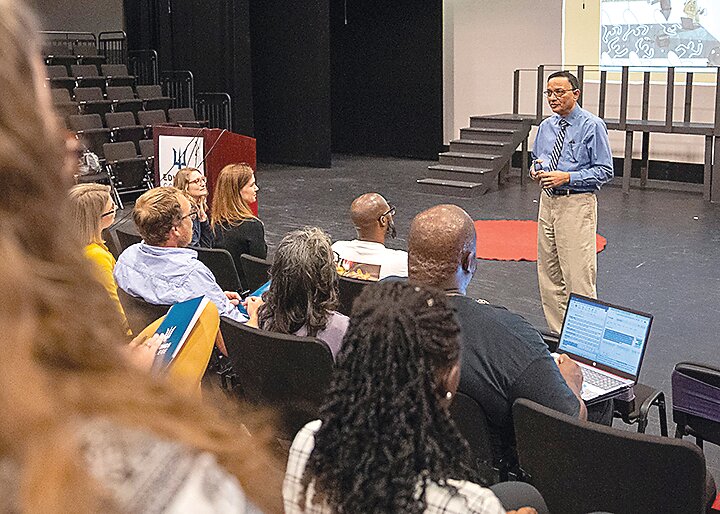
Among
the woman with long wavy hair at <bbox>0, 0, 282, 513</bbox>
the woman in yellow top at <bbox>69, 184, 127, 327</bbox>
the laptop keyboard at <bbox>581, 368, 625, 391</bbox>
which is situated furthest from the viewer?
the woman in yellow top at <bbox>69, 184, 127, 327</bbox>

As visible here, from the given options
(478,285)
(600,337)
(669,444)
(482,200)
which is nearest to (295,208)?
(482,200)

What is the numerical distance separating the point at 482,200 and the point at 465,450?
9171 millimetres

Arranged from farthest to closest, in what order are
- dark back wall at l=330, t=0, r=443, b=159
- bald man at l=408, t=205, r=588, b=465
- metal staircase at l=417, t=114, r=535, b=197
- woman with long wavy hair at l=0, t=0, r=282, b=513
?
dark back wall at l=330, t=0, r=443, b=159 < metal staircase at l=417, t=114, r=535, b=197 < bald man at l=408, t=205, r=588, b=465 < woman with long wavy hair at l=0, t=0, r=282, b=513

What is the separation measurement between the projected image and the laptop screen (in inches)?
343

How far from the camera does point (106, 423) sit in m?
0.54

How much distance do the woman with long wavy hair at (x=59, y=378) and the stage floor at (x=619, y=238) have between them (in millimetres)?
3512

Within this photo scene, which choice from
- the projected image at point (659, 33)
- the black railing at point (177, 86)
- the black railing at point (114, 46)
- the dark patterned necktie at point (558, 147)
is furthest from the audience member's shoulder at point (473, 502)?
the black railing at point (114, 46)

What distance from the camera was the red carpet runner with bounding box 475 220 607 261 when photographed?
7.61 m

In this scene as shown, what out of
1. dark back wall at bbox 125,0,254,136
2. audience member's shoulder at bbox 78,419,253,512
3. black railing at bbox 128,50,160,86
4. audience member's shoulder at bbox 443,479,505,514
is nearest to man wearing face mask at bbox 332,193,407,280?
audience member's shoulder at bbox 443,479,505,514

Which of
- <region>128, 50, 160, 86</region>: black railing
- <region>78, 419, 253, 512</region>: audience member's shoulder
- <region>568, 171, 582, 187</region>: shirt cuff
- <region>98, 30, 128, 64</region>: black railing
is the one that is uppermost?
<region>98, 30, 128, 64</region>: black railing

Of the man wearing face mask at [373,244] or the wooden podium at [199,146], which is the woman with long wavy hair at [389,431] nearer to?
the man wearing face mask at [373,244]

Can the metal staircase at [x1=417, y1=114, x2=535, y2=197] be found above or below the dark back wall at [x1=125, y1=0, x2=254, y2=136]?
below

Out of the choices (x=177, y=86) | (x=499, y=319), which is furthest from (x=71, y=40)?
(x=499, y=319)

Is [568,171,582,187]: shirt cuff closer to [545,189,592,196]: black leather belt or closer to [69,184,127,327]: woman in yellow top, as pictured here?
[545,189,592,196]: black leather belt
